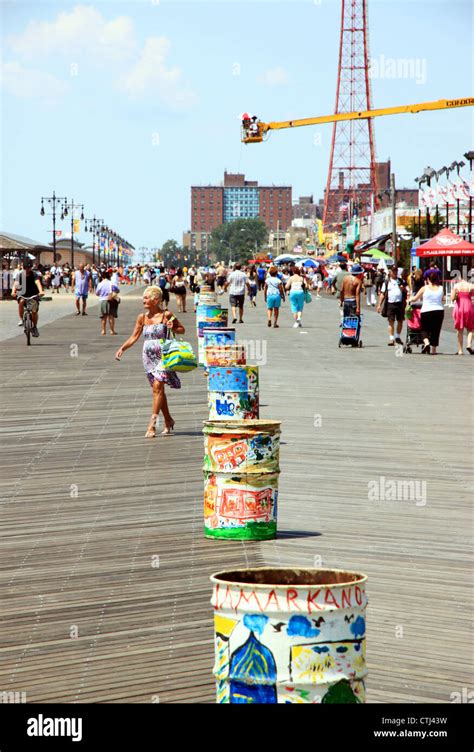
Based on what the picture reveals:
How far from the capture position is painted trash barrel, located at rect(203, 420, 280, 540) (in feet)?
31.8

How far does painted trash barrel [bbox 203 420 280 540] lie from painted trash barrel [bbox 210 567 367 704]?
458cm

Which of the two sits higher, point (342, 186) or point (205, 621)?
point (342, 186)

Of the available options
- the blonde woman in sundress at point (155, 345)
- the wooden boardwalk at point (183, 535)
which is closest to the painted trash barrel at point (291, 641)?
the wooden boardwalk at point (183, 535)

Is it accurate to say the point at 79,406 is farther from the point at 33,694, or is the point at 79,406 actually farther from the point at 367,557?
the point at 33,694

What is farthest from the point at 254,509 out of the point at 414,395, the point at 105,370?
the point at 105,370

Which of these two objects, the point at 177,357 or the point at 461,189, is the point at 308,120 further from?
the point at 177,357

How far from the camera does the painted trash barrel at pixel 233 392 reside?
45.9 feet

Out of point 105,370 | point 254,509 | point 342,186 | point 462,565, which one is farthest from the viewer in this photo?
point 342,186

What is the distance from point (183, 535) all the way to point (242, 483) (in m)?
0.59

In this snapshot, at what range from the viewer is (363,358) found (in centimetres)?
2769

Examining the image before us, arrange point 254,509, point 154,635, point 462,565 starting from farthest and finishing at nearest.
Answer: point 254,509 → point 462,565 → point 154,635

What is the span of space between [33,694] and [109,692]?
1.14ft

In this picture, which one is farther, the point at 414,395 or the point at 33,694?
the point at 414,395

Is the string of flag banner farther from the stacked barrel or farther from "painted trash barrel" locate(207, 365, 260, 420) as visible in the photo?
the stacked barrel
